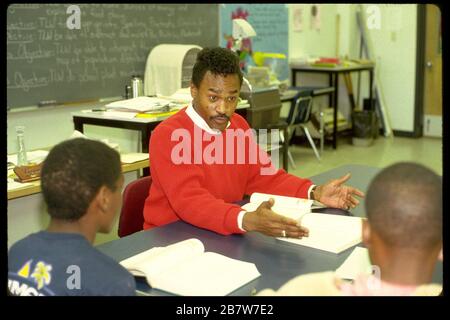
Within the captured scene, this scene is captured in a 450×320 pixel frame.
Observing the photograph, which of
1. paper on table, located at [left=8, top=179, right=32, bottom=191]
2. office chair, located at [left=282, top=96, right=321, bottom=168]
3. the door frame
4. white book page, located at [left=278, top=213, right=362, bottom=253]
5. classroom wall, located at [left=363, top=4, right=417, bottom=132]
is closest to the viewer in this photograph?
white book page, located at [left=278, top=213, right=362, bottom=253]

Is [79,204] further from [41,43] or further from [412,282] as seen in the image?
[41,43]

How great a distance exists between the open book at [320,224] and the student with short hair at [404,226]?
1.93 ft

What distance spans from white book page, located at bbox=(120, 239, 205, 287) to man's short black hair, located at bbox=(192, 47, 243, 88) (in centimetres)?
62

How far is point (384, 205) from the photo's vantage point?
0.92 metres

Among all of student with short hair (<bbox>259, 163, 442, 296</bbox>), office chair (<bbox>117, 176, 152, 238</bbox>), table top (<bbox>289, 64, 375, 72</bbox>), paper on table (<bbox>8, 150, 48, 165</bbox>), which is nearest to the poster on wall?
table top (<bbox>289, 64, 375, 72</bbox>)

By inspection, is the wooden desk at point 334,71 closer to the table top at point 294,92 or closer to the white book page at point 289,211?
the table top at point 294,92

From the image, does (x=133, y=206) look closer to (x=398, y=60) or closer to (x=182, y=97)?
(x=182, y=97)

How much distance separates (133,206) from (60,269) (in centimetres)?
A: 84

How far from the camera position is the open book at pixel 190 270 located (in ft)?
4.33

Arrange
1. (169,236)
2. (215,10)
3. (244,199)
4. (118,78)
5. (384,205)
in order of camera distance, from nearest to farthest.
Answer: (384,205)
(169,236)
(244,199)
(118,78)
(215,10)

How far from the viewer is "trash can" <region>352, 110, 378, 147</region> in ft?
20.5

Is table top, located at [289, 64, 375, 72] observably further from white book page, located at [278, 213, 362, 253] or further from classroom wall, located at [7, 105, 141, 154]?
white book page, located at [278, 213, 362, 253]
